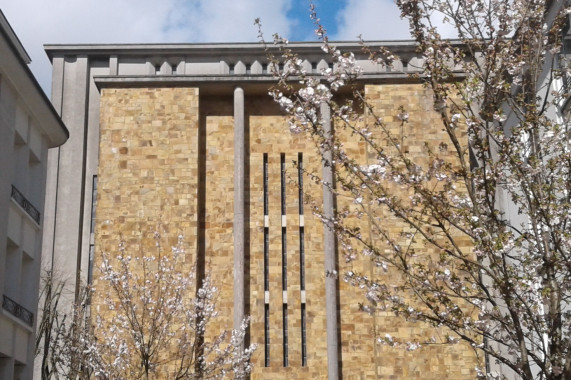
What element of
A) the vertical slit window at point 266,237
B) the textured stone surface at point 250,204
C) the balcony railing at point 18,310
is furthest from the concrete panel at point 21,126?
the vertical slit window at point 266,237

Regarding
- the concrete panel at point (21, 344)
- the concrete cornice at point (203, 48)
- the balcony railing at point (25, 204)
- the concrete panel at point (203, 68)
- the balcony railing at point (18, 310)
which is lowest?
the concrete panel at point (21, 344)

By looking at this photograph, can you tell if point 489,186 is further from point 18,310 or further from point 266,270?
point 266,270

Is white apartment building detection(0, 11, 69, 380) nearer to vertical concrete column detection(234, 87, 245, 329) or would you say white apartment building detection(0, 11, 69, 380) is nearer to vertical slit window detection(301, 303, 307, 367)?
vertical concrete column detection(234, 87, 245, 329)

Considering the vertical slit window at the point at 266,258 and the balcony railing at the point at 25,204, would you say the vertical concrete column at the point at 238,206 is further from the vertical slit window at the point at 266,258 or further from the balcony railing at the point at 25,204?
the balcony railing at the point at 25,204

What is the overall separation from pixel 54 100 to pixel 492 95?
89.6 feet

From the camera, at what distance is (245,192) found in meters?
35.2

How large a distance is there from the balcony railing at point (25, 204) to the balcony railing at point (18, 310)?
2440 millimetres

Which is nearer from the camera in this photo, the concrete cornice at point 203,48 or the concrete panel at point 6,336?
the concrete panel at point 6,336

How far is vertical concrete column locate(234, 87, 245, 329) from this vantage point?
3334 centimetres

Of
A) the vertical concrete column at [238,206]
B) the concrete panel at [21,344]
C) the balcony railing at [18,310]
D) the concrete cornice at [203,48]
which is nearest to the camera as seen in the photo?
the balcony railing at [18,310]

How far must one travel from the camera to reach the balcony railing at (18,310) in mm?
Answer: 22719

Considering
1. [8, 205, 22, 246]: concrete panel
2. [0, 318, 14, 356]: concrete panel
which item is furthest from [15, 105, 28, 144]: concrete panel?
[0, 318, 14, 356]: concrete panel

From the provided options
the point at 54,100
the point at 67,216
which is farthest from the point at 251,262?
the point at 54,100

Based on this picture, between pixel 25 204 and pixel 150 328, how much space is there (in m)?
5.18
